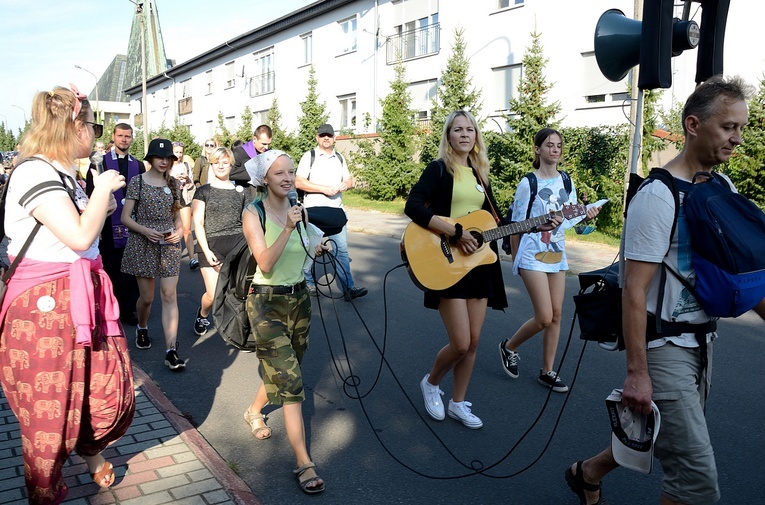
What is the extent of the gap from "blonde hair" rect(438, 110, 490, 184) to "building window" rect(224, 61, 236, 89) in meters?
38.6

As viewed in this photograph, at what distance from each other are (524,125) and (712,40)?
44.7 ft

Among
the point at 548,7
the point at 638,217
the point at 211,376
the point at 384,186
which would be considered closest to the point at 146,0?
the point at 384,186

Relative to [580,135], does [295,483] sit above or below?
below

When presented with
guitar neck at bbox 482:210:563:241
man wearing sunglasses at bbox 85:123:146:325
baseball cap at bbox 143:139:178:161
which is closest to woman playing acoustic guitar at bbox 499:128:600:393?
guitar neck at bbox 482:210:563:241

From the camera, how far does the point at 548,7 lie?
19531mm

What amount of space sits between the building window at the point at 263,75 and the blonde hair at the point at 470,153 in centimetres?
3283

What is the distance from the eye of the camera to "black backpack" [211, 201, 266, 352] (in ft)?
14.0

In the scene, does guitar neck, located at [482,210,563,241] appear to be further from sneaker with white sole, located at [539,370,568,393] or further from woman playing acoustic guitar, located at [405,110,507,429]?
sneaker with white sole, located at [539,370,568,393]

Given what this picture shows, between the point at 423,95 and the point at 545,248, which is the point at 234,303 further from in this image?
the point at 423,95

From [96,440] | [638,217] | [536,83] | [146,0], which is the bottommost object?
[96,440]

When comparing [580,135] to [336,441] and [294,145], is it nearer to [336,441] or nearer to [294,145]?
[336,441]

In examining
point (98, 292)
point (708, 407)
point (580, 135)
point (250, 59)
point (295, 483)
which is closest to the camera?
point (98, 292)

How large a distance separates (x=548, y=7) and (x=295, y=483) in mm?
18477

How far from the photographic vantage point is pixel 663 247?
8.54 ft
